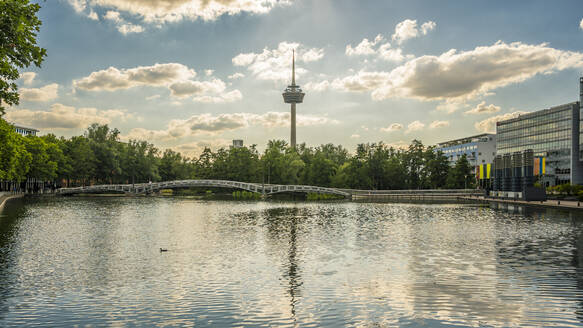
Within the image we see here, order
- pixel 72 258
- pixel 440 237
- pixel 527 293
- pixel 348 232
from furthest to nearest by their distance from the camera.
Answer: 1. pixel 348 232
2. pixel 440 237
3. pixel 72 258
4. pixel 527 293

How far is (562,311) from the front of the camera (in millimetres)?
11000

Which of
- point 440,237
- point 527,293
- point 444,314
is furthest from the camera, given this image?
point 440,237

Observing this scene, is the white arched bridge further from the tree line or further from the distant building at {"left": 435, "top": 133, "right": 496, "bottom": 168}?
the distant building at {"left": 435, "top": 133, "right": 496, "bottom": 168}

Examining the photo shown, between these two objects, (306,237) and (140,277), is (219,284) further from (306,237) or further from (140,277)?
(306,237)

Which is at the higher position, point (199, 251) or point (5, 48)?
point (5, 48)

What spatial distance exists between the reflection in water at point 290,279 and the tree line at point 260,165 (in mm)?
67262

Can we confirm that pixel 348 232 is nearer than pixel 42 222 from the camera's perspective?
Yes

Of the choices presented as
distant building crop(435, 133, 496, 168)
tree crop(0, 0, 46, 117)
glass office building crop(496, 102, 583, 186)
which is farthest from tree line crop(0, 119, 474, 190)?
tree crop(0, 0, 46, 117)

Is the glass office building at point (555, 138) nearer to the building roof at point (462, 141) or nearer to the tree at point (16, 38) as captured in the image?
the building roof at point (462, 141)

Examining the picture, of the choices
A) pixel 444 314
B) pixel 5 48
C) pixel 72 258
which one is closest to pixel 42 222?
pixel 72 258

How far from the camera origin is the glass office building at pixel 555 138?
313 feet

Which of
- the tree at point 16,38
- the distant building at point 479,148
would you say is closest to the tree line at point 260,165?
the distant building at point 479,148

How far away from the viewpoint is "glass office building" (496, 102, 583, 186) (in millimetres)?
95500

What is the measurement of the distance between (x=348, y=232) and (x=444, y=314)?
58.9 ft
